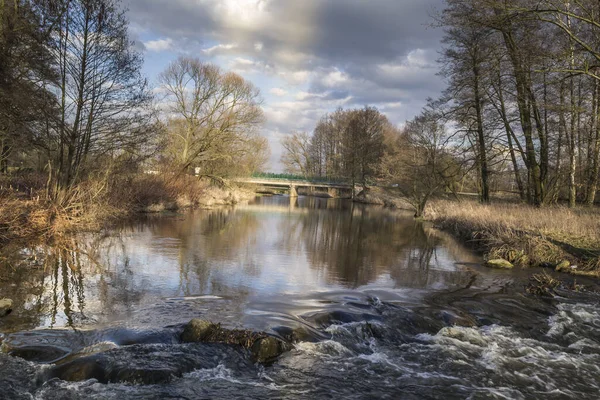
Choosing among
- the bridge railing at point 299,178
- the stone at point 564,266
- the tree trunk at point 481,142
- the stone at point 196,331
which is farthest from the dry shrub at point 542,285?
the bridge railing at point 299,178

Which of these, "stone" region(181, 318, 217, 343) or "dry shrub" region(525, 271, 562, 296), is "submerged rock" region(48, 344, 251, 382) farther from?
"dry shrub" region(525, 271, 562, 296)

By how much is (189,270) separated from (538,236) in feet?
37.6

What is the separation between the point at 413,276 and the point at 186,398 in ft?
28.1

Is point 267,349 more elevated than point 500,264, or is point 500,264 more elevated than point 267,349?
point 500,264

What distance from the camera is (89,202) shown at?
1611 cm

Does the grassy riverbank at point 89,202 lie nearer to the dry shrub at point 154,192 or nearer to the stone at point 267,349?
the dry shrub at point 154,192

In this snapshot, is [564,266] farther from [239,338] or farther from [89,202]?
[89,202]

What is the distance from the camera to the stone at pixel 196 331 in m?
6.24

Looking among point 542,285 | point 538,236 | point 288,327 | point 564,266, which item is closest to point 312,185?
point 538,236

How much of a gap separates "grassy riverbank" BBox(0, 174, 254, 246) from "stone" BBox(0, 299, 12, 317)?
5572 mm

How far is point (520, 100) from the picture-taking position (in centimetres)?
2117

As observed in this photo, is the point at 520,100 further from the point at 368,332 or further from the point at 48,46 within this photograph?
the point at 48,46

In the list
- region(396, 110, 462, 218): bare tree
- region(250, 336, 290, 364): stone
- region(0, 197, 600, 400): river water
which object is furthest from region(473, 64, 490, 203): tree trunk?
region(250, 336, 290, 364): stone

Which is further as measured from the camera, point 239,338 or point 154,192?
point 154,192
